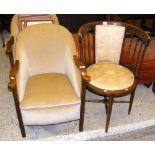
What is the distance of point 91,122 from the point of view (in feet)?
7.74

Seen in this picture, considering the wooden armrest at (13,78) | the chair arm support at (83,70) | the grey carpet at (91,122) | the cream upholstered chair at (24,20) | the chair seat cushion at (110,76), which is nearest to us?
the wooden armrest at (13,78)

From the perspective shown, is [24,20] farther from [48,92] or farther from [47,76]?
[48,92]

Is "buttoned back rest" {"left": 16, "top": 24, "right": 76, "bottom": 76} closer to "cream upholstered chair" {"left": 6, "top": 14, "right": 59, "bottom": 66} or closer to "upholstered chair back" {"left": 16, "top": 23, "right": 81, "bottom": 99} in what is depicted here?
"upholstered chair back" {"left": 16, "top": 23, "right": 81, "bottom": 99}

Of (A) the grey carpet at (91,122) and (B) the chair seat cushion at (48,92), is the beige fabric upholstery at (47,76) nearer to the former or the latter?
(B) the chair seat cushion at (48,92)

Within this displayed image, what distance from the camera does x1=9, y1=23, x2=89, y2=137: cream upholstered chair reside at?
76.8 inches

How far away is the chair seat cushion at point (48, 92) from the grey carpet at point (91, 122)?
404 millimetres

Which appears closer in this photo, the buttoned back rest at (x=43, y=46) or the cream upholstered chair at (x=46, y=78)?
the cream upholstered chair at (x=46, y=78)

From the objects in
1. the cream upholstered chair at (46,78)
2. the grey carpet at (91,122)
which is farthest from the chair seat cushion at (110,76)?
the grey carpet at (91,122)

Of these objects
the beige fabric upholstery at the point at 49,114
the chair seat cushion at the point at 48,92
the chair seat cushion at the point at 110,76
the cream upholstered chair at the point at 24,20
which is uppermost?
the cream upholstered chair at the point at 24,20

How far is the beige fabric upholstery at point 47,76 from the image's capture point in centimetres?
196

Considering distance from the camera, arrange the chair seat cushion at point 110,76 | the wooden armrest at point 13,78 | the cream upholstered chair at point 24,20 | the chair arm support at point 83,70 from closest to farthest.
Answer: the wooden armrest at point 13,78 → the chair arm support at point 83,70 → the chair seat cushion at point 110,76 → the cream upholstered chair at point 24,20

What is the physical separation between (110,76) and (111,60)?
11.8 inches

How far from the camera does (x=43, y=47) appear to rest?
218 cm

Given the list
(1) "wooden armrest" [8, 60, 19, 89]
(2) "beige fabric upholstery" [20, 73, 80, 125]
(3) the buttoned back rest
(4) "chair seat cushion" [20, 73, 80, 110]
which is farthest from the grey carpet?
(1) "wooden armrest" [8, 60, 19, 89]
